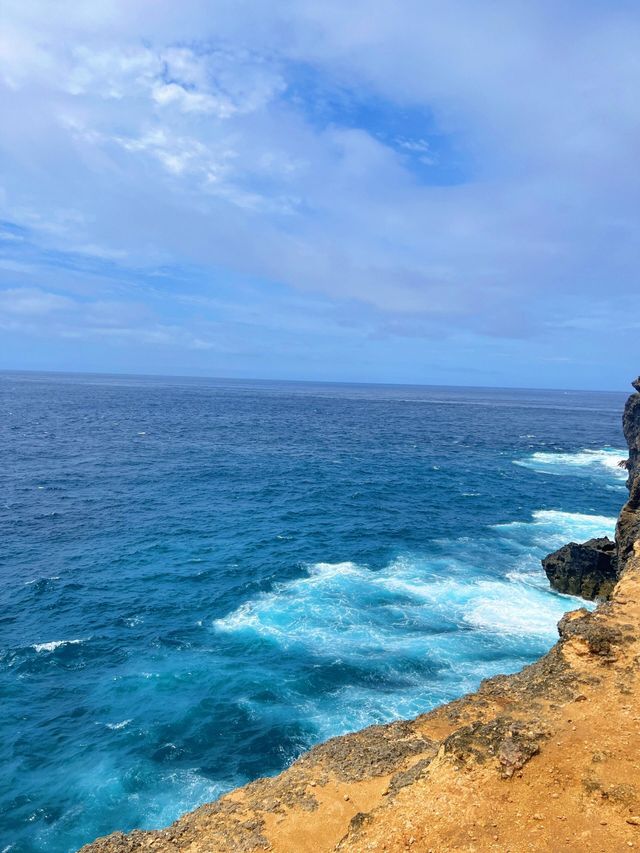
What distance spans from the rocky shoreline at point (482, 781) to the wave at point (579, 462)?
259ft

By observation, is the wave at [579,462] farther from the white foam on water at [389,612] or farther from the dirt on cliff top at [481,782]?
the dirt on cliff top at [481,782]

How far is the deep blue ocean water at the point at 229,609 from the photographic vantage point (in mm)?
26406

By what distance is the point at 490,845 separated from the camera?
13.4m

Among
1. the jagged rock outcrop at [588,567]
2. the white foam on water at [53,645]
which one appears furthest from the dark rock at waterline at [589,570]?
the white foam on water at [53,645]

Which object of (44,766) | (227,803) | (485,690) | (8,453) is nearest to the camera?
(227,803)

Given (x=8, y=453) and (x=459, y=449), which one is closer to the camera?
(x=8, y=453)

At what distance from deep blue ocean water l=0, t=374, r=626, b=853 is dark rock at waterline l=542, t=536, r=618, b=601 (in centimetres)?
191

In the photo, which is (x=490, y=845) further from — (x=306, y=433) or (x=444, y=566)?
(x=306, y=433)

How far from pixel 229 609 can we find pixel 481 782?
2880 centimetres

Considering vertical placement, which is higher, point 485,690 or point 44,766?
point 485,690

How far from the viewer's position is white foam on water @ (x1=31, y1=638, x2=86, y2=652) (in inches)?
1382

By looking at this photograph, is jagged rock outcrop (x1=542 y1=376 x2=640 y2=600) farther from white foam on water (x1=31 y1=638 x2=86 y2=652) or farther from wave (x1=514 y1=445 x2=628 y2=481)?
wave (x1=514 y1=445 x2=628 y2=481)

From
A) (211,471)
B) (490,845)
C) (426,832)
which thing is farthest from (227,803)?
(211,471)

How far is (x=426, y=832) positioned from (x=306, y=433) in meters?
120
